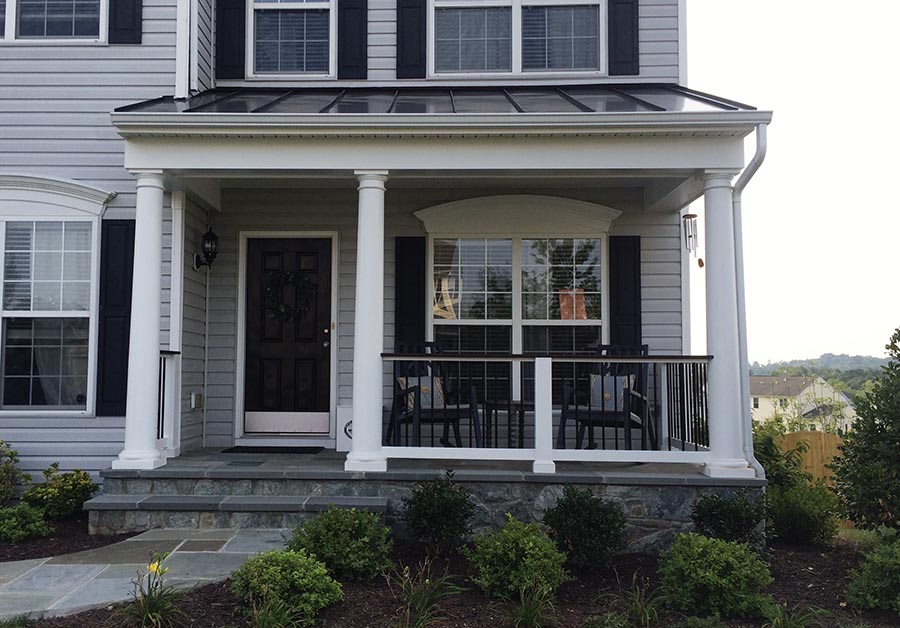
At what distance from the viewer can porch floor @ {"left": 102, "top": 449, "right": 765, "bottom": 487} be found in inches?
198

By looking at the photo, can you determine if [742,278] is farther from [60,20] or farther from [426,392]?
[60,20]

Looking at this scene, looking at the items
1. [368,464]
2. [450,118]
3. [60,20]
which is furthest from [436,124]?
[60,20]

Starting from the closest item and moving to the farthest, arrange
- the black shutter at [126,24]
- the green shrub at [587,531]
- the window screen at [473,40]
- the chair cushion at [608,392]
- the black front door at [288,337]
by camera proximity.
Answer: the green shrub at [587,531]
the chair cushion at [608,392]
the black shutter at [126,24]
the black front door at [288,337]
the window screen at [473,40]

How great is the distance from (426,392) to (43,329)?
3.40 m

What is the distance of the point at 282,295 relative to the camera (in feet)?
22.5

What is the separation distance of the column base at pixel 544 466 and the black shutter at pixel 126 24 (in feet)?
16.6

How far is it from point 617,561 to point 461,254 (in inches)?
128

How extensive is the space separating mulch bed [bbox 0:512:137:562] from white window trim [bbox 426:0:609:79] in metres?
5.01

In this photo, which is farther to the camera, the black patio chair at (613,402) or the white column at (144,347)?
the black patio chair at (613,402)

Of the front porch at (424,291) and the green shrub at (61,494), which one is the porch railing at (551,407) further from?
the green shrub at (61,494)

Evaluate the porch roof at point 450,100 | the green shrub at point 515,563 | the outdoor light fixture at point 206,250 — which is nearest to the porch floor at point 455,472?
the green shrub at point 515,563

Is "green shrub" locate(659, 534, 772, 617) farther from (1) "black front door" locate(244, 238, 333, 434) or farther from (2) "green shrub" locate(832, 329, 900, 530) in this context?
(1) "black front door" locate(244, 238, 333, 434)

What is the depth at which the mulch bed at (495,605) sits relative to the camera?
351 centimetres

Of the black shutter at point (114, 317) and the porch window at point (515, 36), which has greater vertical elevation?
the porch window at point (515, 36)
